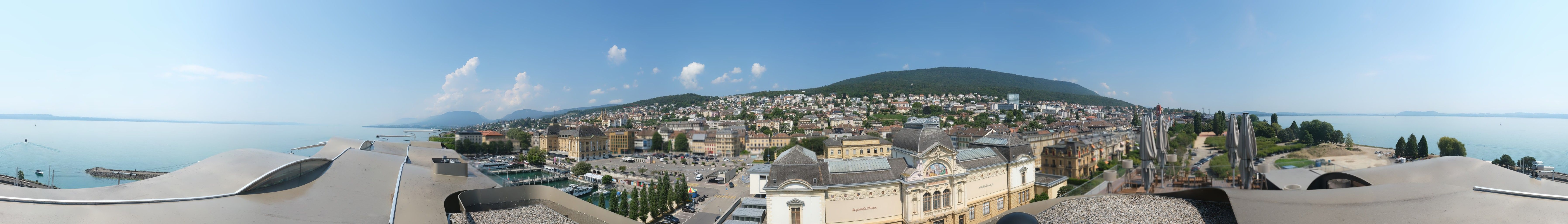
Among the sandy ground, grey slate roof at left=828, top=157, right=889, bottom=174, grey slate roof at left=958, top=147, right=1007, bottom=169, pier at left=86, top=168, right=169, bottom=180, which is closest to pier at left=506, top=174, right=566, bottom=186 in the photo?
pier at left=86, top=168, right=169, bottom=180

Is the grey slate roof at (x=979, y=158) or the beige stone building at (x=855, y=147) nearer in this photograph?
the grey slate roof at (x=979, y=158)

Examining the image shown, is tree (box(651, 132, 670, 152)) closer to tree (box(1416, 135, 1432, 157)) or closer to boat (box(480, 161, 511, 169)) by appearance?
boat (box(480, 161, 511, 169))

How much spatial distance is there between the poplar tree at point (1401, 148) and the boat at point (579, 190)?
27.1 m

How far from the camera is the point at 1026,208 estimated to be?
834 centimetres

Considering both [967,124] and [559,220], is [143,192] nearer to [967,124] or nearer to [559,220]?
[559,220]

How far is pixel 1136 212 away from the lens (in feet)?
23.5

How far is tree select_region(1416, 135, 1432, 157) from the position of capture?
12633 millimetres

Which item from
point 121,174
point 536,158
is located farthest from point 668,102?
point 121,174

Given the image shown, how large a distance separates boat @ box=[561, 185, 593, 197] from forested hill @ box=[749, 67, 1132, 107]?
224 ft

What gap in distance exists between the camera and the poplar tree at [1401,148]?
42.8 ft

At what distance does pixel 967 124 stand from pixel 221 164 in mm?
49818

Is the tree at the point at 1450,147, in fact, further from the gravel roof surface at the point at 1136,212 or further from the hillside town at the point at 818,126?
the gravel roof surface at the point at 1136,212

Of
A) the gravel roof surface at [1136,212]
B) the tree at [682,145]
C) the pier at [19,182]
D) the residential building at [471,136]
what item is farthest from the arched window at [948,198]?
the tree at [682,145]

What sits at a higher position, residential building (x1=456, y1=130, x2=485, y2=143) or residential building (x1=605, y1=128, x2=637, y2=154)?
residential building (x1=456, y1=130, x2=485, y2=143)
